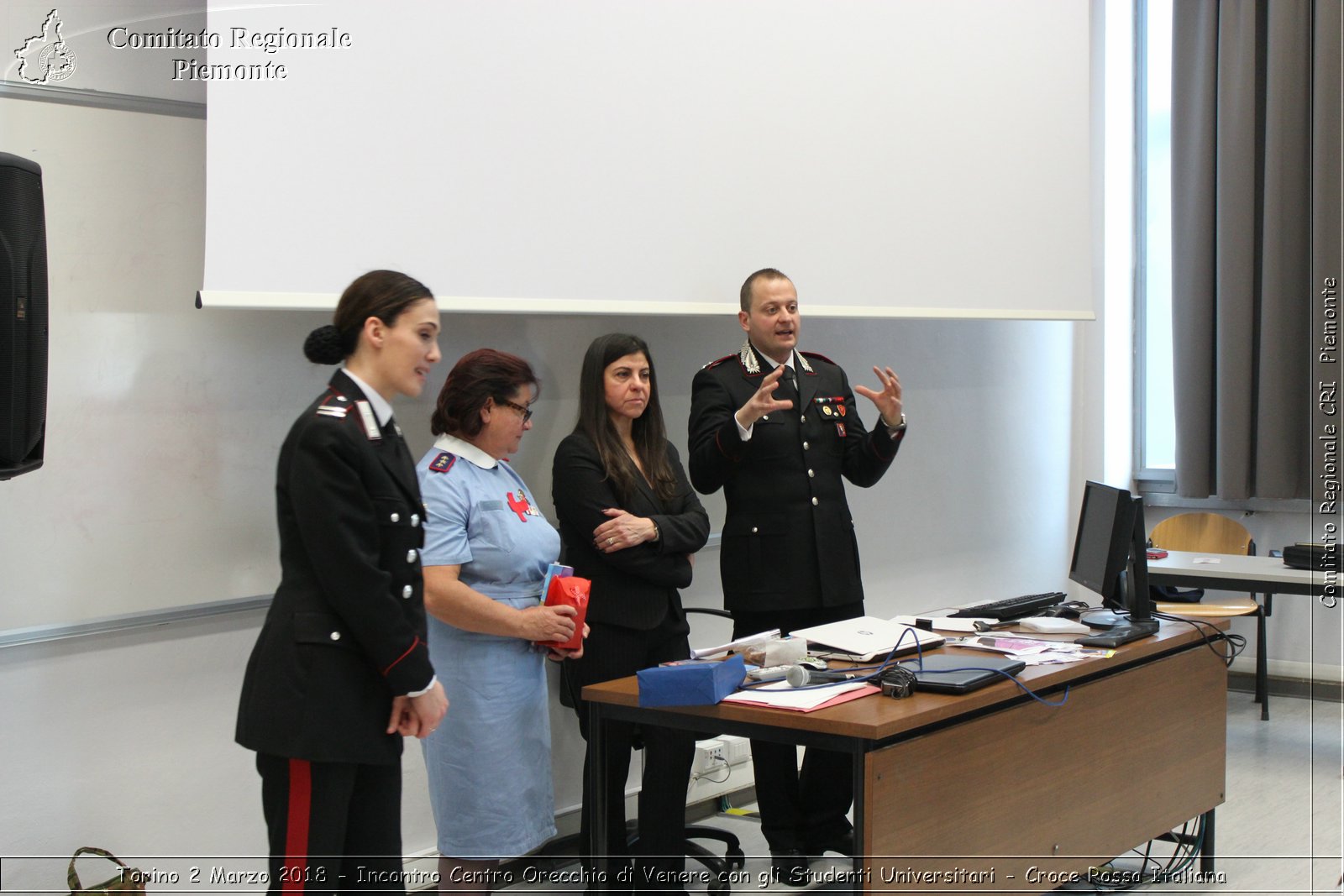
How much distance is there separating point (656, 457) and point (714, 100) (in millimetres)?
1206

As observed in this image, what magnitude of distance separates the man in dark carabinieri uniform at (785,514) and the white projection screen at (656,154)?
12.2 inches

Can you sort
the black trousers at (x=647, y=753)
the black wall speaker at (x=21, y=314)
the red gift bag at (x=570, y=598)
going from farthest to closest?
the black trousers at (x=647, y=753) < the red gift bag at (x=570, y=598) < the black wall speaker at (x=21, y=314)

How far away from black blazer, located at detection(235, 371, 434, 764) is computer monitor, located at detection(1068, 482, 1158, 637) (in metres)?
1.96

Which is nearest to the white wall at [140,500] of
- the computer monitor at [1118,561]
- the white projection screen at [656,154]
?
the white projection screen at [656,154]

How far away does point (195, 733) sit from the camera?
282 cm

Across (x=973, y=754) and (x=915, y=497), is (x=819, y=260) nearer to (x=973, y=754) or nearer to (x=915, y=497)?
(x=915, y=497)

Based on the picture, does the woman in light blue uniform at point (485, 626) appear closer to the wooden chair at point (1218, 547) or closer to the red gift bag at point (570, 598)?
the red gift bag at point (570, 598)

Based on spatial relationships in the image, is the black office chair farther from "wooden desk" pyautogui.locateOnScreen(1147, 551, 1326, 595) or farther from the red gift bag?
"wooden desk" pyautogui.locateOnScreen(1147, 551, 1326, 595)

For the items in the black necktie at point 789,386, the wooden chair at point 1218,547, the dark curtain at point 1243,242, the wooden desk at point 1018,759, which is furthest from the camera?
the dark curtain at point 1243,242

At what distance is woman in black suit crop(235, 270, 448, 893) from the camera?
191cm

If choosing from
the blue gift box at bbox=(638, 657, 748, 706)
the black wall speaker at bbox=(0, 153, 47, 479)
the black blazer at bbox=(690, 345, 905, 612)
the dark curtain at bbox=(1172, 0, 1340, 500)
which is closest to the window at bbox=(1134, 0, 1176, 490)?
the dark curtain at bbox=(1172, 0, 1340, 500)

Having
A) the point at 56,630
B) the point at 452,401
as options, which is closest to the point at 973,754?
the point at 452,401

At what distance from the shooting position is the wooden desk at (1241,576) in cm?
437

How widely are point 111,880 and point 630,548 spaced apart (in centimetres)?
140
